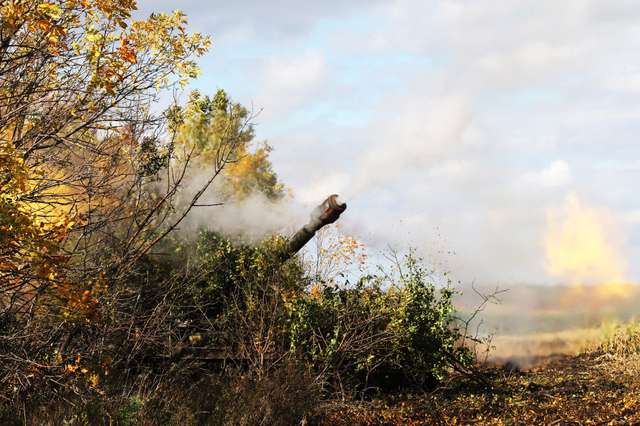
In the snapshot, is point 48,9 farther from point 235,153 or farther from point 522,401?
point 235,153

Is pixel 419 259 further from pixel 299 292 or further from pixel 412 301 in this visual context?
pixel 299 292

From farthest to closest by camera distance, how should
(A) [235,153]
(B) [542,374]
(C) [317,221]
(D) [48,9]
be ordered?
1. (A) [235,153]
2. (B) [542,374]
3. (C) [317,221]
4. (D) [48,9]

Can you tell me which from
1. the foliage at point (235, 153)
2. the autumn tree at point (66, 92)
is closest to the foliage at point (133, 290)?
the autumn tree at point (66, 92)

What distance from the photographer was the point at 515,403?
1147 centimetres

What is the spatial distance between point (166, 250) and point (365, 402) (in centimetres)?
529

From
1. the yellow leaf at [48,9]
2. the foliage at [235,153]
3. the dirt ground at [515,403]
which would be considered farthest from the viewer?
the foliage at [235,153]

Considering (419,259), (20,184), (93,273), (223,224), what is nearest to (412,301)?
(419,259)

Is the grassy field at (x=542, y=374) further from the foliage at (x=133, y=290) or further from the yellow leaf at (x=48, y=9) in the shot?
the yellow leaf at (x=48, y=9)

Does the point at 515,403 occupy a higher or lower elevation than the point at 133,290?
lower

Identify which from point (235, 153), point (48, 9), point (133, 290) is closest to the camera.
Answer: point (48, 9)

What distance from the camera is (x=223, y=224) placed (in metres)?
14.4

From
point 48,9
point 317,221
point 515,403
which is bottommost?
point 515,403

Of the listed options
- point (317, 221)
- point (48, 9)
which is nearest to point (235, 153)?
point (317, 221)

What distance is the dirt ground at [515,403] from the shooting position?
1055 cm
